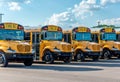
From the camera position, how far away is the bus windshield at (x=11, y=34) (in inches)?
839

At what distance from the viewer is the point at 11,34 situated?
21.7 m

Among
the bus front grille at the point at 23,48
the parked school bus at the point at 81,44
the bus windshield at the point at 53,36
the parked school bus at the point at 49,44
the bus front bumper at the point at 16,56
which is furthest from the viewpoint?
the parked school bus at the point at 81,44

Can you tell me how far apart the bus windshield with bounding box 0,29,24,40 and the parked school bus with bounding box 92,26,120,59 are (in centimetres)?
936

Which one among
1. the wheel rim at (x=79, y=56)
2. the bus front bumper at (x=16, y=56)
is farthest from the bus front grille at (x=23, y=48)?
the wheel rim at (x=79, y=56)

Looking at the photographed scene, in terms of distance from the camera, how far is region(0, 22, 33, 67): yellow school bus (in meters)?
20.0

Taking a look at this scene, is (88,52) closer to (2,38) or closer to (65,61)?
(65,61)

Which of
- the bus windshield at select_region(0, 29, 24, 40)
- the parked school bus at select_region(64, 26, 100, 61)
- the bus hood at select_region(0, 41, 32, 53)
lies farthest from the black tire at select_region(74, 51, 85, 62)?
the bus hood at select_region(0, 41, 32, 53)

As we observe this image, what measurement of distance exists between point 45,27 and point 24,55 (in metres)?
5.02

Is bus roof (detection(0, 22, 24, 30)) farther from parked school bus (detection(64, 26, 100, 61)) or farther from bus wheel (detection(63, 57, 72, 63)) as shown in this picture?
parked school bus (detection(64, 26, 100, 61))

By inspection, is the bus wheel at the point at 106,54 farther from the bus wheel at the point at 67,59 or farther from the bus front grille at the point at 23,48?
the bus front grille at the point at 23,48

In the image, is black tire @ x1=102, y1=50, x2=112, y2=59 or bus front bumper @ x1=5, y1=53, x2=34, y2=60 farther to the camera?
black tire @ x1=102, y1=50, x2=112, y2=59

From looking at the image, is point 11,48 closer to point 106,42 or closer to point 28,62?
point 28,62

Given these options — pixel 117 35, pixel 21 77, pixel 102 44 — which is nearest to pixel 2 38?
pixel 21 77

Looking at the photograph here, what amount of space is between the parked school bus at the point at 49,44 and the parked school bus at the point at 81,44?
1.92m
